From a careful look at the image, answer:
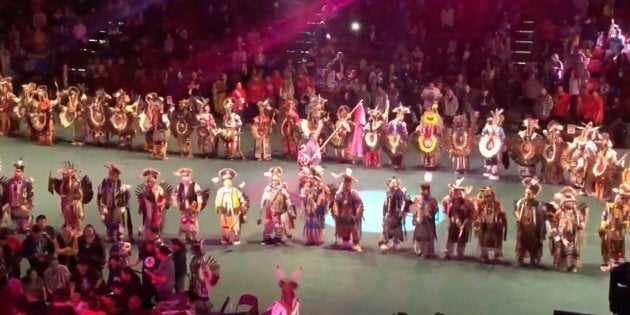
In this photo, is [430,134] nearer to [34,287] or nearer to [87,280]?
[87,280]

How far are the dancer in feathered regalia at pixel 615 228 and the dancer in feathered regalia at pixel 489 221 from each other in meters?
1.21

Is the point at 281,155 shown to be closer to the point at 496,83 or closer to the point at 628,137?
the point at 496,83

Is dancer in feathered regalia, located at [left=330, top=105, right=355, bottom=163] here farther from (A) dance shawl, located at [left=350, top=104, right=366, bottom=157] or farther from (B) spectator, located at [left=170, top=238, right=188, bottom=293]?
(B) spectator, located at [left=170, top=238, right=188, bottom=293]

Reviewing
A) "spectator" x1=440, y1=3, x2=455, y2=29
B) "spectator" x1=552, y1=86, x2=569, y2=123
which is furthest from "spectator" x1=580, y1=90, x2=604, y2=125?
"spectator" x1=440, y1=3, x2=455, y2=29

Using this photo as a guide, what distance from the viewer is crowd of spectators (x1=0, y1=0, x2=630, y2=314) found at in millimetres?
20062

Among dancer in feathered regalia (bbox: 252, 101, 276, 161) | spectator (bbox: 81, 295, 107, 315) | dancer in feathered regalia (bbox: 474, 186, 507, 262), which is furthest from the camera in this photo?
dancer in feathered regalia (bbox: 252, 101, 276, 161)

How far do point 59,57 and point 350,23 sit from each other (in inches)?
259

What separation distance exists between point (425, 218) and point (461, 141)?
4.38 meters

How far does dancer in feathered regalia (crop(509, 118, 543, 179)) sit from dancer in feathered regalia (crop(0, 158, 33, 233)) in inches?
298

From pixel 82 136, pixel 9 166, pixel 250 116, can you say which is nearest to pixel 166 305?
pixel 9 166

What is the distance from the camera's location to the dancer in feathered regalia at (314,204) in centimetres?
1362

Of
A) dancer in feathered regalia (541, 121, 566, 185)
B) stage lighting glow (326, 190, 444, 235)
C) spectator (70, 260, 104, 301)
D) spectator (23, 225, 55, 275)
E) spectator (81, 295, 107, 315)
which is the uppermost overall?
dancer in feathered regalia (541, 121, 566, 185)

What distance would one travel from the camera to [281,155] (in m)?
18.7

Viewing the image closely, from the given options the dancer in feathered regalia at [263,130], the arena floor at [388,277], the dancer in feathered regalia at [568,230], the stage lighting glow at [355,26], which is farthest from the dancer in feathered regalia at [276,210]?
the stage lighting glow at [355,26]
